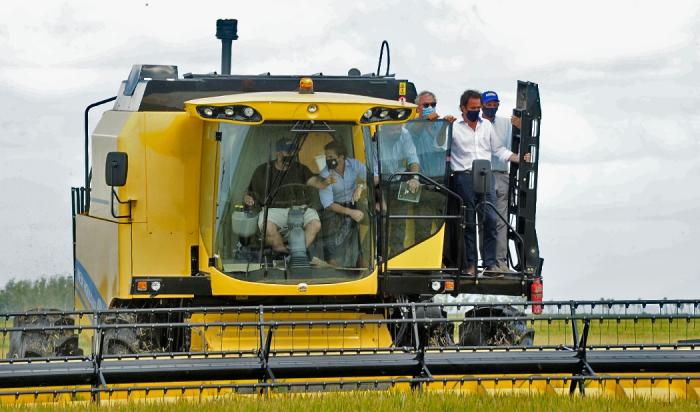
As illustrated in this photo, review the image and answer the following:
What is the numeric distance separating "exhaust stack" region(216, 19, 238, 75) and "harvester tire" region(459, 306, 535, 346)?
4384 millimetres

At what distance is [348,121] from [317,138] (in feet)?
0.99

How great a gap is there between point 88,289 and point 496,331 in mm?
4553

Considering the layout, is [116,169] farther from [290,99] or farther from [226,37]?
[226,37]

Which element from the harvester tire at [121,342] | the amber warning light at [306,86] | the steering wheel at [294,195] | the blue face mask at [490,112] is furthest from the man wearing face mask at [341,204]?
the harvester tire at [121,342]

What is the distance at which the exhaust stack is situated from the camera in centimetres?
1588

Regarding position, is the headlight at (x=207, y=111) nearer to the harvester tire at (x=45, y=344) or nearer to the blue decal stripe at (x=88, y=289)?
the harvester tire at (x=45, y=344)

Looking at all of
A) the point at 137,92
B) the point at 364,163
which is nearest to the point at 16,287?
the point at 137,92

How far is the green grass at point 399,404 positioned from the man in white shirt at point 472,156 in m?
3.37

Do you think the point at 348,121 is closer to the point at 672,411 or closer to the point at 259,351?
the point at 259,351

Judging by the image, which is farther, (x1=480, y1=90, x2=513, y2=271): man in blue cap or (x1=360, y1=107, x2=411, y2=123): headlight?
(x1=480, y1=90, x2=513, y2=271): man in blue cap

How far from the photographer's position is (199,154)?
1255 centimetres

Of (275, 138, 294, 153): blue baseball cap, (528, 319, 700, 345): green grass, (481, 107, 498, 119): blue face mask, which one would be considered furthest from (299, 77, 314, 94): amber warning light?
(528, 319, 700, 345): green grass

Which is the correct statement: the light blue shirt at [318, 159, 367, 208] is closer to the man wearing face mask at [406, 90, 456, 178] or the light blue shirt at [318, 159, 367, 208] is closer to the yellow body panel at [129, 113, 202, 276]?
the man wearing face mask at [406, 90, 456, 178]

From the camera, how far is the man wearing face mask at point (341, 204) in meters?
11.9
